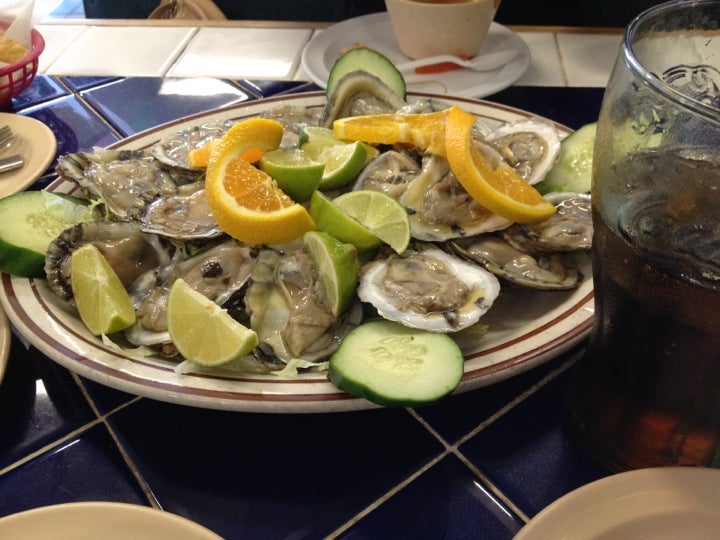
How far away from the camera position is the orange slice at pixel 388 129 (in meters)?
1.18

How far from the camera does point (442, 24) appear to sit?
5.86 feet

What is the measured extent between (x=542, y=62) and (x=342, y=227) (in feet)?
4.13

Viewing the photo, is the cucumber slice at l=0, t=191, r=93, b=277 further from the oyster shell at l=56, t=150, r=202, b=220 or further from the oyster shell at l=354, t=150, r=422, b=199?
the oyster shell at l=354, t=150, r=422, b=199

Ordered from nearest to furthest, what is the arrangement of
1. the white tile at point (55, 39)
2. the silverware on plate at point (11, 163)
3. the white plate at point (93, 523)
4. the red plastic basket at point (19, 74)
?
the white plate at point (93, 523) < the silverware on plate at point (11, 163) < the red plastic basket at point (19, 74) < the white tile at point (55, 39)

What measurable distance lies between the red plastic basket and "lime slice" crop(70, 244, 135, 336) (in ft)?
3.17

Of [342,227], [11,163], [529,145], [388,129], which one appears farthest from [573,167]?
[11,163]

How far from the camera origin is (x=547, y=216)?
40.6 inches

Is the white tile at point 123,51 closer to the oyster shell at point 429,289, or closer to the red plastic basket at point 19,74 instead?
the red plastic basket at point 19,74

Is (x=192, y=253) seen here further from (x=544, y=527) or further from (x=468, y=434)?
(x=544, y=527)

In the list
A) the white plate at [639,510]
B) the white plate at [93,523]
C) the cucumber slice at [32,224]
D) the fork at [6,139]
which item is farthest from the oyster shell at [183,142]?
the white plate at [639,510]

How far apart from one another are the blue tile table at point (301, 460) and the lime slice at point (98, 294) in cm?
10

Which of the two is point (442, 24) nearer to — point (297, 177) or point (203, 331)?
point (297, 177)

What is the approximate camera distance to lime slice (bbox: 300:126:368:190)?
1.15 metres

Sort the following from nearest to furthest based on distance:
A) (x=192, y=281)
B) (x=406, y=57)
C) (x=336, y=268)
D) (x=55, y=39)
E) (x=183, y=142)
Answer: (x=336, y=268), (x=192, y=281), (x=183, y=142), (x=406, y=57), (x=55, y=39)
